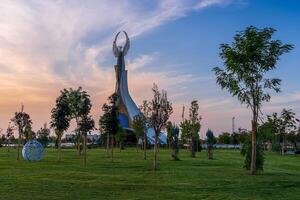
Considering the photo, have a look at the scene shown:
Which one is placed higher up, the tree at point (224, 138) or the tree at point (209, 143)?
the tree at point (224, 138)

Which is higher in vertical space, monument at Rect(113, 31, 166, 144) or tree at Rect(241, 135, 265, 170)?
monument at Rect(113, 31, 166, 144)

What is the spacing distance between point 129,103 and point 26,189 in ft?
496

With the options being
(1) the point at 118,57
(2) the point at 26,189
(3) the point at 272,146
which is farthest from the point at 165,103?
(1) the point at 118,57

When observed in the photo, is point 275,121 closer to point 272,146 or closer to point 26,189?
point 272,146

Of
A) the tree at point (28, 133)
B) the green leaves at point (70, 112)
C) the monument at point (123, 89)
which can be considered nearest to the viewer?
the green leaves at point (70, 112)

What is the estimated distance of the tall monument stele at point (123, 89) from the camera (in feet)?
543

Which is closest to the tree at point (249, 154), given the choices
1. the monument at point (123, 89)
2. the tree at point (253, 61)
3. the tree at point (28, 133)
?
the tree at point (253, 61)

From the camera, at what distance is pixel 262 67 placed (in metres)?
34.6

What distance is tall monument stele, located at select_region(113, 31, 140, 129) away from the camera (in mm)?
165500

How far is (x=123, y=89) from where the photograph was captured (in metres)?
169

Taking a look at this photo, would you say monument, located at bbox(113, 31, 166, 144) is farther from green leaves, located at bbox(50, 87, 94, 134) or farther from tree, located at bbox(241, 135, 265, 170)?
tree, located at bbox(241, 135, 265, 170)

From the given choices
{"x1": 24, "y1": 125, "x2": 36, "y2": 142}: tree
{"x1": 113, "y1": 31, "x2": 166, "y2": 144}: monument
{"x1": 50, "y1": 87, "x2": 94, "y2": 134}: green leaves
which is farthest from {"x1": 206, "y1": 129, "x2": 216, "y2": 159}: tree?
{"x1": 113, "y1": 31, "x2": 166, "y2": 144}: monument

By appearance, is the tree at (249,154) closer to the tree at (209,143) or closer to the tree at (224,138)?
the tree at (209,143)

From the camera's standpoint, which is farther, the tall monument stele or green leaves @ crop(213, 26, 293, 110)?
the tall monument stele
